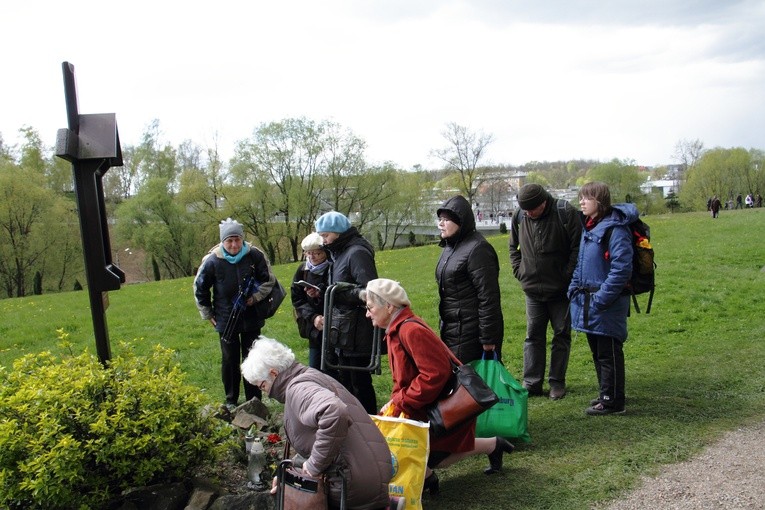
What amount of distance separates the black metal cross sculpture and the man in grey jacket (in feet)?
11.5

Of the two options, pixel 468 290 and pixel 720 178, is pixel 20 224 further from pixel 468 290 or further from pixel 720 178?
pixel 720 178

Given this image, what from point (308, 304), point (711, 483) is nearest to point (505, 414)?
point (711, 483)

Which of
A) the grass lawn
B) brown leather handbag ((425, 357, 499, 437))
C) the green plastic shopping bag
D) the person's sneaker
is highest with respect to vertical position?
brown leather handbag ((425, 357, 499, 437))

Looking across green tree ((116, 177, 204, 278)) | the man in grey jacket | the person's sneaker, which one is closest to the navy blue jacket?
the man in grey jacket

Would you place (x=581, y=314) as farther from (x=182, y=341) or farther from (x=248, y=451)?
(x=182, y=341)

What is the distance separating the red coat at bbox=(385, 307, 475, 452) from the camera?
4363mm

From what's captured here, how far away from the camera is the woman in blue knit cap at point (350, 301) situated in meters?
5.73

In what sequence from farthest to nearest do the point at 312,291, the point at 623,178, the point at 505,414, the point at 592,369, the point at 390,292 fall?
the point at 623,178
the point at 592,369
the point at 312,291
the point at 505,414
the point at 390,292

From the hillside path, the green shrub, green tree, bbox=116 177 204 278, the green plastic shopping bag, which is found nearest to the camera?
the green shrub

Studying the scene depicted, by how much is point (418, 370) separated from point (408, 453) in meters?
0.53

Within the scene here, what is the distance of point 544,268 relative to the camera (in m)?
6.45

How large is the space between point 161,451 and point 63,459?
22.7 inches

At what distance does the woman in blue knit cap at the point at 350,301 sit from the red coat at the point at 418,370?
1.13m

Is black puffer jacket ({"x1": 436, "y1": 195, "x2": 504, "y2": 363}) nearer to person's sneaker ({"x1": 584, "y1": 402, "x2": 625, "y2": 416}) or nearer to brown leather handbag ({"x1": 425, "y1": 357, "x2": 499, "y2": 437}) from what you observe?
person's sneaker ({"x1": 584, "y1": 402, "x2": 625, "y2": 416})
